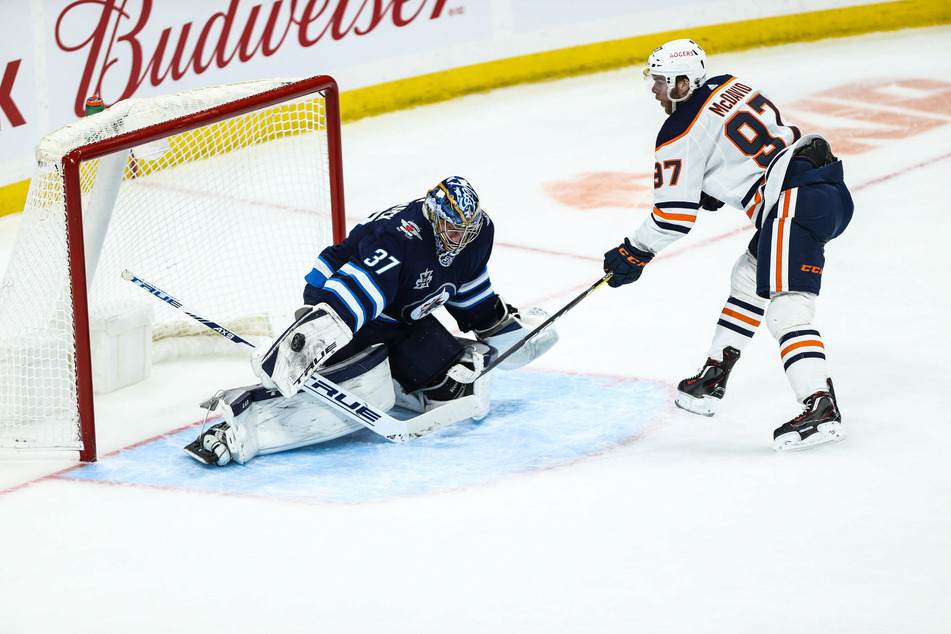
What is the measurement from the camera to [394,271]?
10.2 feet

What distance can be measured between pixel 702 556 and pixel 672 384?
1127 mm

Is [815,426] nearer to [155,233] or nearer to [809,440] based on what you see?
[809,440]

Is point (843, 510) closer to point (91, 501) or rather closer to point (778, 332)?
point (778, 332)

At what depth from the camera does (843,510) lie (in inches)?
112

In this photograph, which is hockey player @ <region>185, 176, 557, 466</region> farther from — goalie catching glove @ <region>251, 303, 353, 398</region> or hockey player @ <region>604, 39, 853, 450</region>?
hockey player @ <region>604, 39, 853, 450</region>

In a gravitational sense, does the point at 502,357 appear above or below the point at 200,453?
above

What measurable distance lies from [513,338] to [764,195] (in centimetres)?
84

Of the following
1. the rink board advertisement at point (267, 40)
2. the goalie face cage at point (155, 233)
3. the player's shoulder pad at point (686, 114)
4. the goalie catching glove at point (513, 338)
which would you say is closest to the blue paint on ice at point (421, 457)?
the goalie catching glove at point (513, 338)

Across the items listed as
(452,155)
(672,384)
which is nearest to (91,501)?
(672,384)

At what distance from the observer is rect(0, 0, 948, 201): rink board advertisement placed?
5.33 m

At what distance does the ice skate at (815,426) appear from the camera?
3.11 metres

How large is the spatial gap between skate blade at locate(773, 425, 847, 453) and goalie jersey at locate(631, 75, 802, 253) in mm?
574

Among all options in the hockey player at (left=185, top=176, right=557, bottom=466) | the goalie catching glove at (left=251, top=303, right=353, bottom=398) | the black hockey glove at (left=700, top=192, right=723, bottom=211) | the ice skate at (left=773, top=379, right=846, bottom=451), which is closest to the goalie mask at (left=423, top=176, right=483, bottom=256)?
the hockey player at (left=185, top=176, right=557, bottom=466)

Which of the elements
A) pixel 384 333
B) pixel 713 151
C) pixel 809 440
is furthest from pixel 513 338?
pixel 809 440
